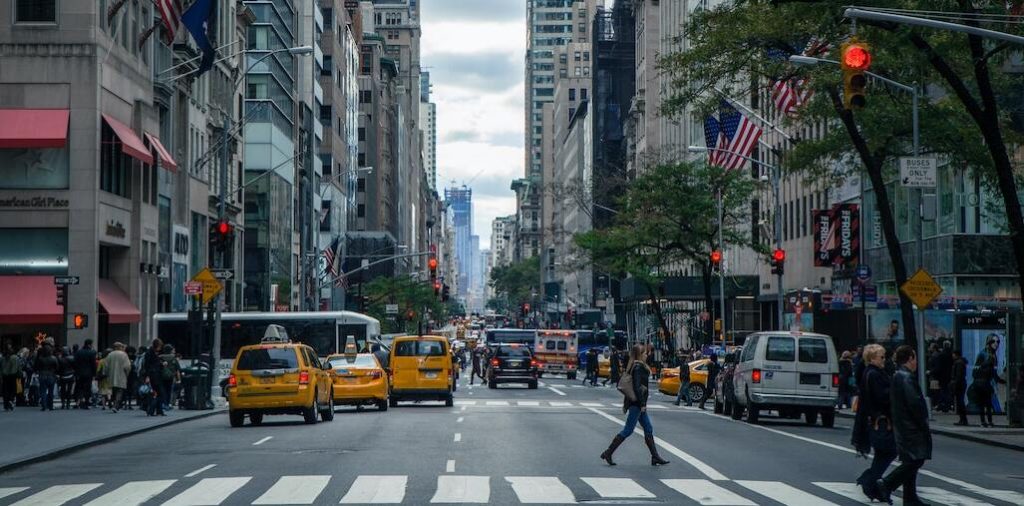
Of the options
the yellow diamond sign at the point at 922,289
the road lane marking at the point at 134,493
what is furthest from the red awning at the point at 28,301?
the road lane marking at the point at 134,493

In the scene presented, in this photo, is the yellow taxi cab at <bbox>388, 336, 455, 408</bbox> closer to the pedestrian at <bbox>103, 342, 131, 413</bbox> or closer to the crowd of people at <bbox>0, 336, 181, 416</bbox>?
the crowd of people at <bbox>0, 336, 181, 416</bbox>

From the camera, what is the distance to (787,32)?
118ft

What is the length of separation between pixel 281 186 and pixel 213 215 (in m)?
18.5

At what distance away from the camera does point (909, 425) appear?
15.9 meters

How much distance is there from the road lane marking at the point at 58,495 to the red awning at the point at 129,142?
31.8 meters

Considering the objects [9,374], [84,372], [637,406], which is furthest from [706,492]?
[9,374]

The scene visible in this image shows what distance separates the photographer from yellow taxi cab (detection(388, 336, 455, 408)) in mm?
42312

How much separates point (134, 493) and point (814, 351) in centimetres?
2030

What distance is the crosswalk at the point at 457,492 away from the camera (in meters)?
16.5

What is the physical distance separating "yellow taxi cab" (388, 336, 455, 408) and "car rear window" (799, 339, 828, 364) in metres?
A: 11.6

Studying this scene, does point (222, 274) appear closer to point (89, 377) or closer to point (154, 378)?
point (89, 377)

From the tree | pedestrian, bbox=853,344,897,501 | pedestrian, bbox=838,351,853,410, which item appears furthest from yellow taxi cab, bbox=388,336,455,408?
the tree

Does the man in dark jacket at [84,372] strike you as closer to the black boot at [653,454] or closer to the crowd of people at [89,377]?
the crowd of people at [89,377]

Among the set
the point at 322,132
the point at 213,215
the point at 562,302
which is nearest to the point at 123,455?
the point at 213,215
